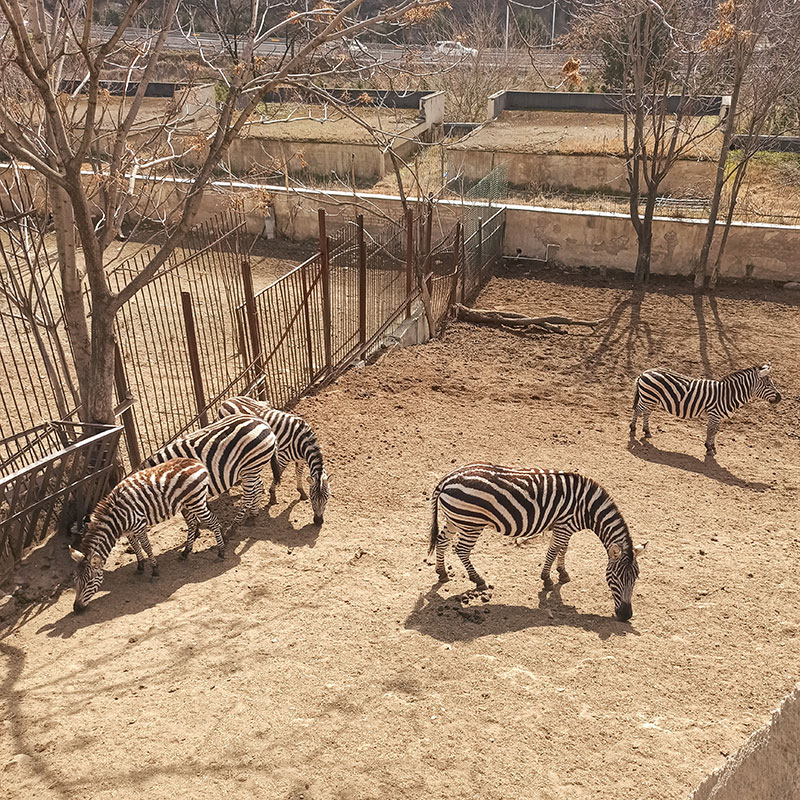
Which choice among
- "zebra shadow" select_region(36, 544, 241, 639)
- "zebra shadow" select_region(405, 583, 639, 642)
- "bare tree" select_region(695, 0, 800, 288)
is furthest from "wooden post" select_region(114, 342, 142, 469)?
"bare tree" select_region(695, 0, 800, 288)

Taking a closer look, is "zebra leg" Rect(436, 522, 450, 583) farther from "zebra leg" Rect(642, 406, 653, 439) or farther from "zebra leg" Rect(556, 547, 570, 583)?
"zebra leg" Rect(642, 406, 653, 439)

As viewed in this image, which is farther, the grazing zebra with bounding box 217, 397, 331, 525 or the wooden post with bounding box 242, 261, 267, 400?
the wooden post with bounding box 242, 261, 267, 400

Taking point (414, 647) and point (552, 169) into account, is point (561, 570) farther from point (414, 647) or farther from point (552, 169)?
point (552, 169)

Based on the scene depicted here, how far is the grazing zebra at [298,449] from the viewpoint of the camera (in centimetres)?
824

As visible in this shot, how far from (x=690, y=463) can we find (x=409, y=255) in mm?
6021

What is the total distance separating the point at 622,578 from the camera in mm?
6641

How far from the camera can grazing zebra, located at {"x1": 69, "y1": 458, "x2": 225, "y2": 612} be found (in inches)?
264

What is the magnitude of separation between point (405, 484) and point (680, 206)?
1317cm

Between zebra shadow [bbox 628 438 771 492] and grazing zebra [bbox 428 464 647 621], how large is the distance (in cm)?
322

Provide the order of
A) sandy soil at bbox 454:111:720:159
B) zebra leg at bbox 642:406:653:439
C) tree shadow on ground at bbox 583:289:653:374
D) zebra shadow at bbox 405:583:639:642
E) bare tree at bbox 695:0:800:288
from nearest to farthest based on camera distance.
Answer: zebra shadow at bbox 405:583:639:642 < zebra leg at bbox 642:406:653:439 < tree shadow on ground at bbox 583:289:653:374 < bare tree at bbox 695:0:800:288 < sandy soil at bbox 454:111:720:159

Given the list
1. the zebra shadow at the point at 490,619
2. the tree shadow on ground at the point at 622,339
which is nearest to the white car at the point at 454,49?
the tree shadow on ground at the point at 622,339

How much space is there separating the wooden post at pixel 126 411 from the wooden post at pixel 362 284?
4702mm

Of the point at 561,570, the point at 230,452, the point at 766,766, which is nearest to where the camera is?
the point at 766,766

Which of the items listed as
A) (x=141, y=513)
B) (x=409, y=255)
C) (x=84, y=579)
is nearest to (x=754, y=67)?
(x=409, y=255)
